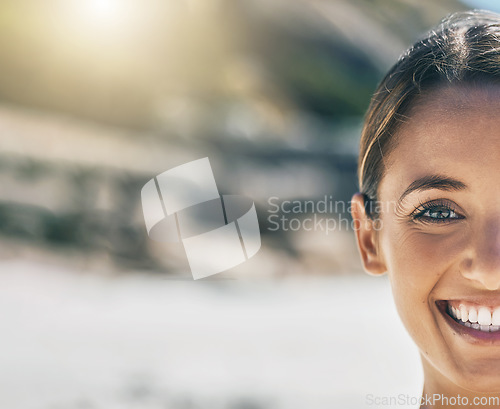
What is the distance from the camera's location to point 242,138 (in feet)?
19.9

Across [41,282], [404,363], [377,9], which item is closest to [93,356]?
[41,282]

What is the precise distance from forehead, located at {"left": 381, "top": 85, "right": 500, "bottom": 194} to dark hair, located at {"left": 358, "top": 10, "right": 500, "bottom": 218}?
0.10 ft

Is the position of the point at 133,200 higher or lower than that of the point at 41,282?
higher

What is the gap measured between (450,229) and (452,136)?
193 mm

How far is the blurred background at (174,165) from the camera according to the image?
2.80 meters

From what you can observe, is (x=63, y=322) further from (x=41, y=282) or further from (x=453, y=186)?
(x=453, y=186)

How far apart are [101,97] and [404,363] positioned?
4.89 m

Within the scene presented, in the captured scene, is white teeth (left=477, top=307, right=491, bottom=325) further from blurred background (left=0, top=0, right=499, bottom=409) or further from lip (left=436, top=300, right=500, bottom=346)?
blurred background (left=0, top=0, right=499, bottom=409)

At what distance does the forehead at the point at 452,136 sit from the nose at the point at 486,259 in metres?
0.11

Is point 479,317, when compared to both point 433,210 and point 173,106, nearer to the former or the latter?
point 433,210
